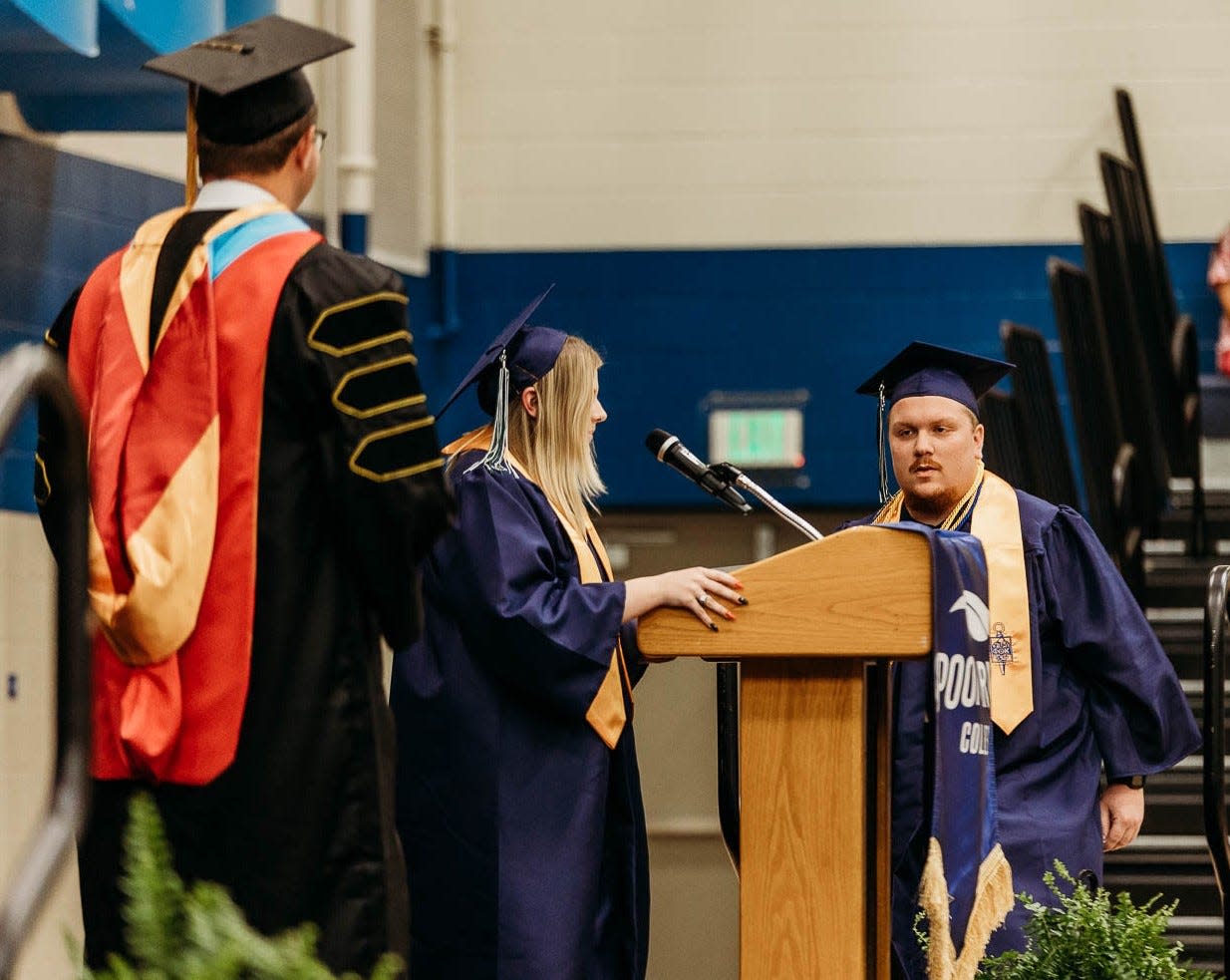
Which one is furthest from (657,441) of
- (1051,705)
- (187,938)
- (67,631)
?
(187,938)

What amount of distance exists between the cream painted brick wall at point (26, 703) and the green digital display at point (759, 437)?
3.41 metres

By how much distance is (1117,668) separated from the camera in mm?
3664

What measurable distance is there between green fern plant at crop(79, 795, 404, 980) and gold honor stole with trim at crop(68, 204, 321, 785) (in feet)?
1.86

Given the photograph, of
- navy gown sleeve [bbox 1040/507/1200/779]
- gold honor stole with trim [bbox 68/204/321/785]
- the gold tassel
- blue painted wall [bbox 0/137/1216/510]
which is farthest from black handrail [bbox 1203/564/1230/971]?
blue painted wall [bbox 0/137/1216/510]

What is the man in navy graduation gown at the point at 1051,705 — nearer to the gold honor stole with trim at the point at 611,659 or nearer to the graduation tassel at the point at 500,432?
the gold honor stole with trim at the point at 611,659

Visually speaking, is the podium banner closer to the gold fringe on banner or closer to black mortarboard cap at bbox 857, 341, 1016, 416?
the gold fringe on banner

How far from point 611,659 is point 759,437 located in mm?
4563

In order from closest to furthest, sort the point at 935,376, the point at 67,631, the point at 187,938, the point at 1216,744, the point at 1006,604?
the point at 187,938
the point at 67,631
the point at 1216,744
the point at 1006,604
the point at 935,376

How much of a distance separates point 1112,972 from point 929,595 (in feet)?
2.08

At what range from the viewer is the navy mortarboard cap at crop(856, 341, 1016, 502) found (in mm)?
3887

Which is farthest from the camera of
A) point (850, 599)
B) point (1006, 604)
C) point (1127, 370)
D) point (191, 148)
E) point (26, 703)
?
point (1127, 370)

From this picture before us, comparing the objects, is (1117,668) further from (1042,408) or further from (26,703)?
(1042,408)

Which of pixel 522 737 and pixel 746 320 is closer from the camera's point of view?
pixel 522 737

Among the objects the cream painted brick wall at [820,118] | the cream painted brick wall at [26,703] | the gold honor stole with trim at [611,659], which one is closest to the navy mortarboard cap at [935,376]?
the gold honor stole with trim at [611,659]
